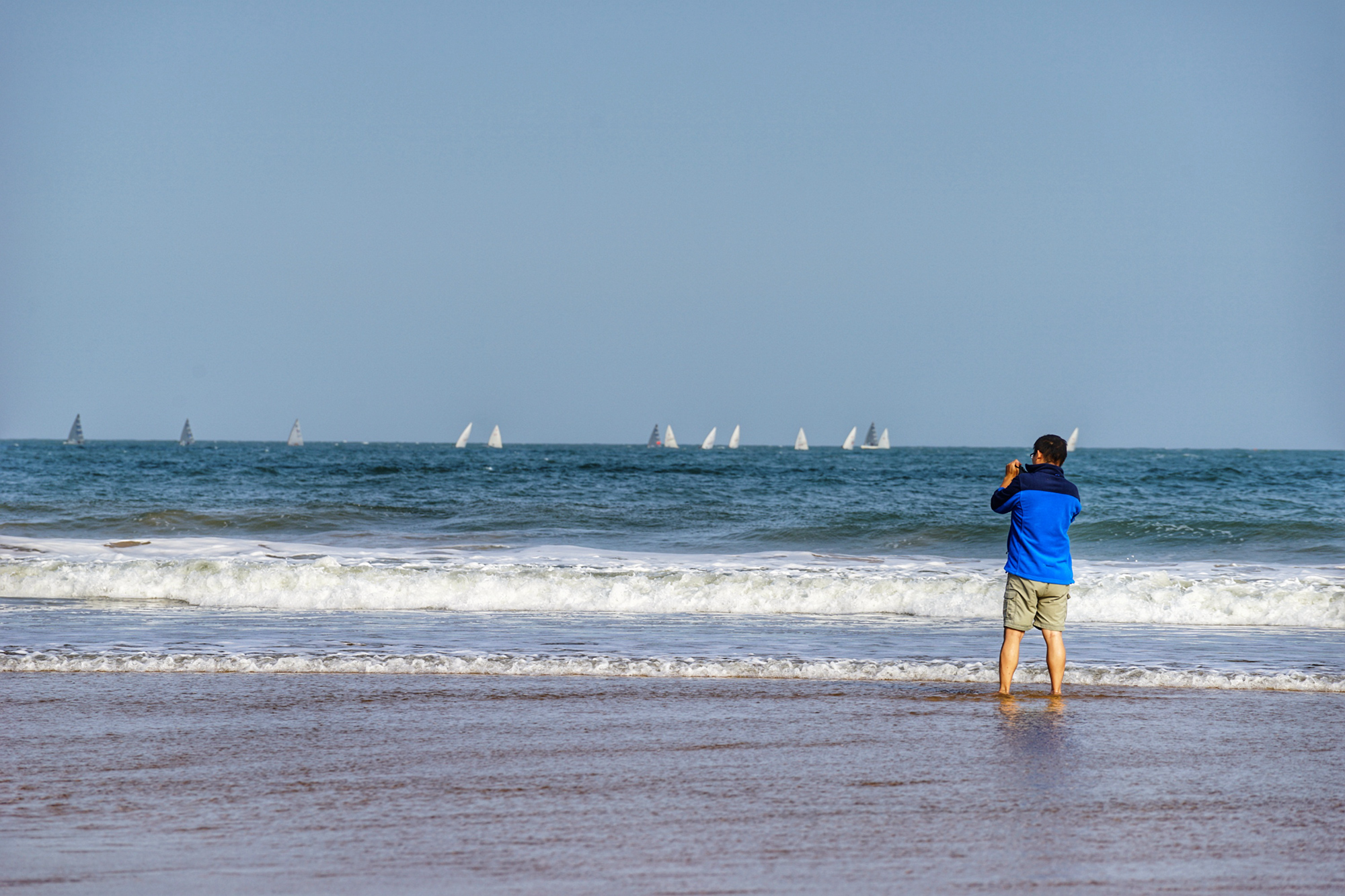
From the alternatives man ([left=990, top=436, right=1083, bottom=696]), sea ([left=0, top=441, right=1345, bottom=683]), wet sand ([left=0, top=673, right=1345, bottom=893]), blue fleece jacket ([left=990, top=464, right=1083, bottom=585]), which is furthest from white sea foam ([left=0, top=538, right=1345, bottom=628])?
blue fleece jacket ([left=990, top=464, right=1083, bottom=585])

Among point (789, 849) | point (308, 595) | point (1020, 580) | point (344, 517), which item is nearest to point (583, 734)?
point (789, 849)

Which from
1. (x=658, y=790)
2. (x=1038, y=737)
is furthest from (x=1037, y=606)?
(x=658, y=790)

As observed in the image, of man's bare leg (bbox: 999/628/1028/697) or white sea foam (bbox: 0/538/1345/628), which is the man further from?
white sea foam (bbox: 0/538/1345/628)

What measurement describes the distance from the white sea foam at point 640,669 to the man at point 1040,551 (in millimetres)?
690

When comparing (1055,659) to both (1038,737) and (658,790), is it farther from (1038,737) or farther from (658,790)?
(658,790)

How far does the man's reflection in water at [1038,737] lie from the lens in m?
4.95

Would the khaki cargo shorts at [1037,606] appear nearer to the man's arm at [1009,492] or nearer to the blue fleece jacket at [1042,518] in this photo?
the blue fleece jacket at [1042,518]

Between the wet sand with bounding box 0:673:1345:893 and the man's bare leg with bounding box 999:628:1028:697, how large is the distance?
0.51ft

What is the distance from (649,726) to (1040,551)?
2.68m

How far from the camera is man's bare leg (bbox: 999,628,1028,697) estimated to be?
23.0 feet

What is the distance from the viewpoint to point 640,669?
7.86 meters

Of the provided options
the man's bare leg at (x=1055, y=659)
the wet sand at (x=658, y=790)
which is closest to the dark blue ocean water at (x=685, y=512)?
the man's bare leg at (x=1055, y=659)

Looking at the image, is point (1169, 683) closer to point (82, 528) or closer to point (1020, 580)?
point (1020, 580)

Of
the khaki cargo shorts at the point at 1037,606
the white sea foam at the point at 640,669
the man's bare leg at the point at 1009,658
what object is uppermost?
the khaki cargo shorts at the point at 1037,606
